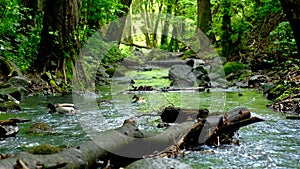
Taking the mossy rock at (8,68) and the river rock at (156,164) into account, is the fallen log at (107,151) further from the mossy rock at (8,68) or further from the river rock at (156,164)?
the mossy rock at (8,68)

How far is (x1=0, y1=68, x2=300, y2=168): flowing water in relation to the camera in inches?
106

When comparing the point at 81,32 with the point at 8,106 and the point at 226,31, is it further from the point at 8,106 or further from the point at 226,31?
the point at 226,31

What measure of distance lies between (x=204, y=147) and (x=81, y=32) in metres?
6.39

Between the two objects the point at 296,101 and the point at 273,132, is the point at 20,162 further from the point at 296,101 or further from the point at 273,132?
the point at 296,101

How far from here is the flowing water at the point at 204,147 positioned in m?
2.70

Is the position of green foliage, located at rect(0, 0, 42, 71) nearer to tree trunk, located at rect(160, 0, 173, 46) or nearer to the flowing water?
the flowing water

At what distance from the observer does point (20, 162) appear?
69.7 inches

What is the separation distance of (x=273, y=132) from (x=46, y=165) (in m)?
2.47

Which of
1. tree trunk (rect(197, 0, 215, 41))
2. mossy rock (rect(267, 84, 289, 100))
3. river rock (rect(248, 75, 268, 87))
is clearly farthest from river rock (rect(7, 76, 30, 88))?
tree trunk (rect(197, 0, 215, 41))

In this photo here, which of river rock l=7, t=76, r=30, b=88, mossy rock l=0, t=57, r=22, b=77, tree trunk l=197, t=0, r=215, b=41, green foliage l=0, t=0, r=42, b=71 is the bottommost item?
river rock l=7, t=76, r=30, b=88

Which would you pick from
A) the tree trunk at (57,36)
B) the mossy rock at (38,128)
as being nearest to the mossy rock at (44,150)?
the mossy rock at (38,128)

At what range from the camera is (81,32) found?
8.80 meters

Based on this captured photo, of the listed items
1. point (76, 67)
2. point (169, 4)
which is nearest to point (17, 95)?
point (76, 67)

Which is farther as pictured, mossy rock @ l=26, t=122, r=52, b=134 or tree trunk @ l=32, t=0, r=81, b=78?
tree trunk @ l=32, t=0, r=81, b=78
